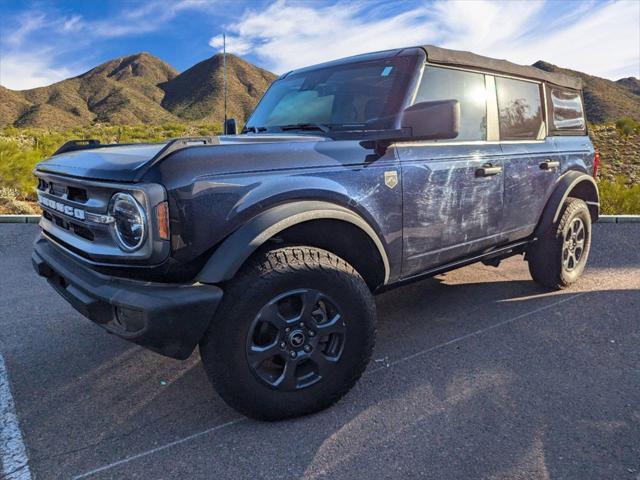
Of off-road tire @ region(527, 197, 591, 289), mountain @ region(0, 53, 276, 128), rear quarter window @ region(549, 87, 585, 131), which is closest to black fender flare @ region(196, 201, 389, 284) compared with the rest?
off-road tire @ region(527, 197, 591, 289)

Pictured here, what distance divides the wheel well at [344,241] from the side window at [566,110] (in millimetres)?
2426

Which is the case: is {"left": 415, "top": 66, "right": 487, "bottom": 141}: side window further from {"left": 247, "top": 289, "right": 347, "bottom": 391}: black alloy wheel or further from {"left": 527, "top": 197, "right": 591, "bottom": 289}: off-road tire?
{"left": 247, "top": 289, "right": 347, "bottom": 391}: black alloy wheel

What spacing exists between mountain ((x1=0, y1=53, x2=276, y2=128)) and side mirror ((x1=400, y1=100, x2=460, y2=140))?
4353 cm

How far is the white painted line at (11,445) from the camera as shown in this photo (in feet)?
6.85

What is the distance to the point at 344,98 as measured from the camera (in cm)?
311

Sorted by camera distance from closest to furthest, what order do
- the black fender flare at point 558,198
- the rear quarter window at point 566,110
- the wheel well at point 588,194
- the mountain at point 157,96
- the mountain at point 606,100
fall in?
the black fender flare at point 558,198 < the rear quarter window at point 566,110 < the wheel well at point 588,194 < the mountain at point 606,100 < the mountain at point 157,96

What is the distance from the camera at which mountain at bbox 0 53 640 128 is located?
4675 cm

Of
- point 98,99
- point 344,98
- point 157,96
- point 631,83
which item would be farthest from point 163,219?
point 631,83

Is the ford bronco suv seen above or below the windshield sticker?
below

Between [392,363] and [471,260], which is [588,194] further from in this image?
[392,363]

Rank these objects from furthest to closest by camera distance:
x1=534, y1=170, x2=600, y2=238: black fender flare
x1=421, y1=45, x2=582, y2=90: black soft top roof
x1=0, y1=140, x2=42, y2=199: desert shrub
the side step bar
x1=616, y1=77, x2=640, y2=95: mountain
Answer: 1. x1=616, y1=77, x2=640, y2=95: mountain
2. x1=0, y1=140, x2=42, y2=199: desert shrub
3. x1=534, y1=170, x2=600, y2=238: black fender flare
4. x1=421, y1=45, x2=582, y2=90: black soft top roof
5. the side step bar

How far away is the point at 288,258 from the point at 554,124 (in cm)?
302

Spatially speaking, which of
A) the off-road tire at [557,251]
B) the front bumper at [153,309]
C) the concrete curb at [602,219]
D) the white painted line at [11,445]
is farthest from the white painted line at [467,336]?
the concrete curb at [602,219]

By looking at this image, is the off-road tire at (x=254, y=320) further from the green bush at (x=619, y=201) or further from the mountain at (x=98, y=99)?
the mountain at (x=98, y=99)
